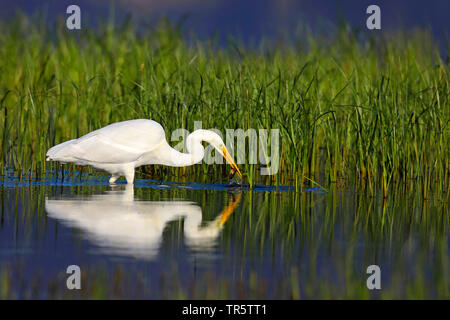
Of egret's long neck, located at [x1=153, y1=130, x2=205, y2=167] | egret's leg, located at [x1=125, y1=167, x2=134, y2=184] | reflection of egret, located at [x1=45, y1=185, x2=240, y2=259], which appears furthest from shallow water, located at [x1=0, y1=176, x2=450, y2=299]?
egret's long neck, located at [x1=153, y1=130, x2=205, y2=167]

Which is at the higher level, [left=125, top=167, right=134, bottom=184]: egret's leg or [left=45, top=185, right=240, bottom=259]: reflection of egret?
[left=125, top=167, right=134, bottom=184]: egret's leg

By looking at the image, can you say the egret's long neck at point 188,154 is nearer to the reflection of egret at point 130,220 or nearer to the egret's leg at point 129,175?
the egret's leg at point 129,175

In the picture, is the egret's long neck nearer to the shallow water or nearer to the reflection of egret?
the shallow water

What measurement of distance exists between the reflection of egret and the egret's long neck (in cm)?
139

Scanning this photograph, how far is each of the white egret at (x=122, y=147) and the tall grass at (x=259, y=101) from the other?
41 cm

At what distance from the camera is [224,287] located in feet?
15.1

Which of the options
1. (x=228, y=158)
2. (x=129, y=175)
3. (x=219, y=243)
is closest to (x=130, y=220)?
(x=219, y=243)

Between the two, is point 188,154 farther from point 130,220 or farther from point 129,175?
point 130,220

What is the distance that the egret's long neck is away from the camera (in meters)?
9.92

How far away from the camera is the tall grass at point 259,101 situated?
936 centimetres
